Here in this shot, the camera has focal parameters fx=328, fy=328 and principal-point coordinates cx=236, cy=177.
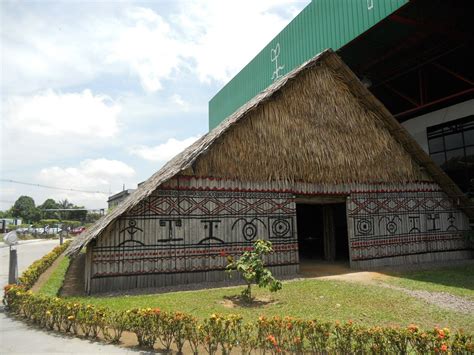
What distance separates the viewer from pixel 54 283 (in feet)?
33.4

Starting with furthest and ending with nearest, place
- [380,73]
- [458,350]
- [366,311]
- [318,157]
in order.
→ [380,73] → [318,157] → [366,311] → [458,350]

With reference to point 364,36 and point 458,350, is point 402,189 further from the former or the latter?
point 458,350

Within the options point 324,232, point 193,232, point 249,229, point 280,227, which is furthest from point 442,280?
point 193,232

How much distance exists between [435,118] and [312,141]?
9.05 metres

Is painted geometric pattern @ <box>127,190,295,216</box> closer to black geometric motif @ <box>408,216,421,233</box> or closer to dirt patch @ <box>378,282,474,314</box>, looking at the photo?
dirt patch @ <box>378,282,474,314</box>

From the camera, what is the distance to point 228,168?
987 cm

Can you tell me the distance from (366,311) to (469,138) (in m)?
12.5

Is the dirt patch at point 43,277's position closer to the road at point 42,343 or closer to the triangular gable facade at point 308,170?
the triangular gable facade at point 308,170

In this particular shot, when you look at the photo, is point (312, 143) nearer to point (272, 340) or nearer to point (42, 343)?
point (272, 340)

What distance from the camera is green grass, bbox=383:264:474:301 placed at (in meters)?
8.25

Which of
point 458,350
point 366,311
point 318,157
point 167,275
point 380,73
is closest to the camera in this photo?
point 458,350

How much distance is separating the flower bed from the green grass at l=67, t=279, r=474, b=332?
1193mm

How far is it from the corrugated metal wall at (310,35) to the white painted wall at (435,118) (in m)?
6.34

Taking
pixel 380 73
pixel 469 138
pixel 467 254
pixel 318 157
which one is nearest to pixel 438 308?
pixel 318 157
